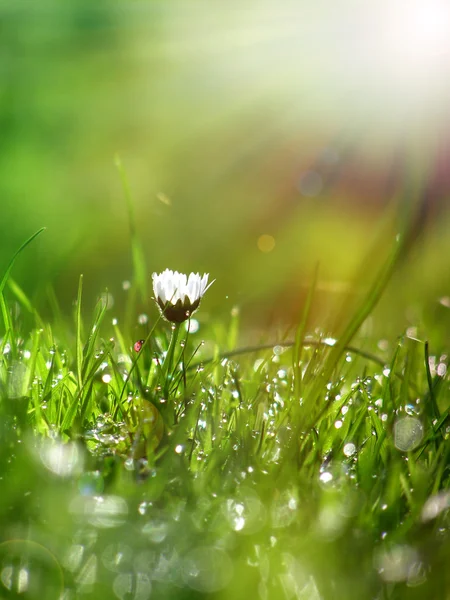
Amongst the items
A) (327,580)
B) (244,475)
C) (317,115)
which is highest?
(317,115)

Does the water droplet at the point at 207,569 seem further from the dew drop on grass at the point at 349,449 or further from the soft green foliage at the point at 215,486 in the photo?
the dew drop on grass at the point at 349,449

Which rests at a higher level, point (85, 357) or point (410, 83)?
point (410, 83)

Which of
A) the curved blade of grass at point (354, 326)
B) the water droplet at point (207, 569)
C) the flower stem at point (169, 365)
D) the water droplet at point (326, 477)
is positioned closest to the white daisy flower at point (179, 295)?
the flower stem at point (169, 365)

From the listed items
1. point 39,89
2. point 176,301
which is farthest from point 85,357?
point 39,89

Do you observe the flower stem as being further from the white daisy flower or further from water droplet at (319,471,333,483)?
water droplet at (319,471,333,483)

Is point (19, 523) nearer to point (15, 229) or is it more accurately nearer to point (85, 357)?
point (85, 357)

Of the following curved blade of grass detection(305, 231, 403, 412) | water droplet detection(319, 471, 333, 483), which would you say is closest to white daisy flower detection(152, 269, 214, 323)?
curved blade of grass detection(305, 231, 403, 412)

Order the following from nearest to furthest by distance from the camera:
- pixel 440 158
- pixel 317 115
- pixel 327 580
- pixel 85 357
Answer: pixel 327 580 < pixel 85 357 < pixel 440 158 < pixel 317 115
